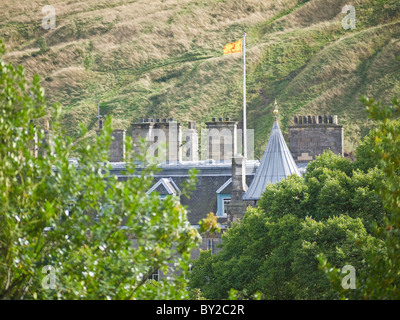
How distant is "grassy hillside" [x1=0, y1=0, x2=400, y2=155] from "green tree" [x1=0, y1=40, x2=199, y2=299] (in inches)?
3016

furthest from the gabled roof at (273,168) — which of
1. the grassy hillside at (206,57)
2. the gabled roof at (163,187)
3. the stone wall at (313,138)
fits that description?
the grassy hillside at (206,57)

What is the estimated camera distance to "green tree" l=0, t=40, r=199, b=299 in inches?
793

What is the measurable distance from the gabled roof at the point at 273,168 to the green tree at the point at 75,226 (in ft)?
102

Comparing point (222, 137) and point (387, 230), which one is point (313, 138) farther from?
point (387, 230)

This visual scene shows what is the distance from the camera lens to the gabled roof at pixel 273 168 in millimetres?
52250

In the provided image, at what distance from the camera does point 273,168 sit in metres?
52.9

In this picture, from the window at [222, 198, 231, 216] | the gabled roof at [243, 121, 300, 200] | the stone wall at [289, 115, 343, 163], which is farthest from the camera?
the stone wall at [289, 115, 343, 163]

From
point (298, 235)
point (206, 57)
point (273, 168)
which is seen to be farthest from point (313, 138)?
point (206, 57)

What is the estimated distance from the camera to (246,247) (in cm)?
4572

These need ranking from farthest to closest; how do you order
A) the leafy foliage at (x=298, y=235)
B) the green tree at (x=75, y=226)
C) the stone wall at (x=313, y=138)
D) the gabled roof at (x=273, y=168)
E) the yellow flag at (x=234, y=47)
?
1. the yellow flag at (x=234, y=47)
2. the stone wall at (x=313, y=138)
3. the gabled roof at (x=273, y=168)
4. the leafy foliage at (x=298, y=235)
5. the green tree at (x=75, y=226)

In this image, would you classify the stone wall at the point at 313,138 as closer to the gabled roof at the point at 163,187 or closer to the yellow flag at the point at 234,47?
the gabled roof at the point at 163,187

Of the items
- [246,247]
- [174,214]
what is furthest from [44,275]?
[246,247]

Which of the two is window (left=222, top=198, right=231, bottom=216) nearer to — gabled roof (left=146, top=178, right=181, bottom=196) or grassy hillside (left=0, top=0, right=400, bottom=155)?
gabled roof (left=146, top=178, right=181, bottom=196)

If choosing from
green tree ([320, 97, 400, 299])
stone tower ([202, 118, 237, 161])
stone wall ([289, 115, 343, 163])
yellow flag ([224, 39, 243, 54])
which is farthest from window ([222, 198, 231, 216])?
green tree ([320, 97, 400, 299])
